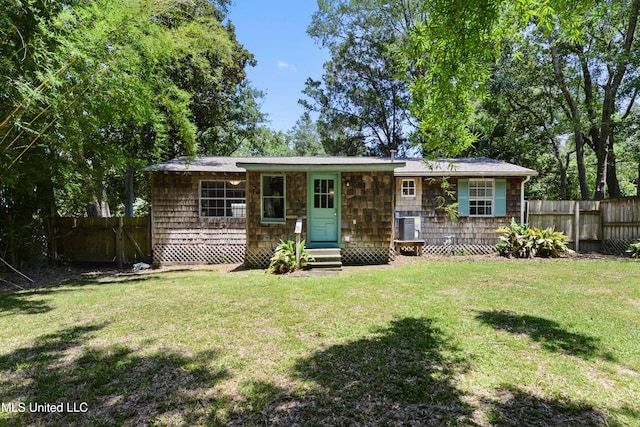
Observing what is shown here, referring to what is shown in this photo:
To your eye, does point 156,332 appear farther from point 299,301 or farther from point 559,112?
point 559,112

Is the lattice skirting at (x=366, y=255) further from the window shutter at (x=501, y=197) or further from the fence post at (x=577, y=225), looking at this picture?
the fence post at (x=577, y=225)

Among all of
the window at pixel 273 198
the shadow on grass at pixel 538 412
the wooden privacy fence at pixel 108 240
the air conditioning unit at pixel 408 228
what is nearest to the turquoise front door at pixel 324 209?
the window at pixel 273 198

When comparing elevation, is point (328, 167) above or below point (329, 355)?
above

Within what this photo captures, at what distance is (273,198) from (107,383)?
656cm

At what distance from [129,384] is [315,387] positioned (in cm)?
172

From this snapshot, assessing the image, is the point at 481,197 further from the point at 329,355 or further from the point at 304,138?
the point at 304,138

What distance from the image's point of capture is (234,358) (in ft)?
11.0

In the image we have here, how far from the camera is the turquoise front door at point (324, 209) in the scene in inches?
361

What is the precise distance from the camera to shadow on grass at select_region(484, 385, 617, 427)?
7.46ft

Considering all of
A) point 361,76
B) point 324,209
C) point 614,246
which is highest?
point 361,76

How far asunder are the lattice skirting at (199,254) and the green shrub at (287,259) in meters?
2.72

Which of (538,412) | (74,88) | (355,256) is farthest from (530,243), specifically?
(74,88)

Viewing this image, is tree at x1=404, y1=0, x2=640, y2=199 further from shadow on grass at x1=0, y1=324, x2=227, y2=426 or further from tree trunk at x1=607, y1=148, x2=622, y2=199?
tree trunk at x1=607, y1=148, x2=622, y2=199

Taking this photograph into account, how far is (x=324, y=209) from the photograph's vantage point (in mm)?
9219
